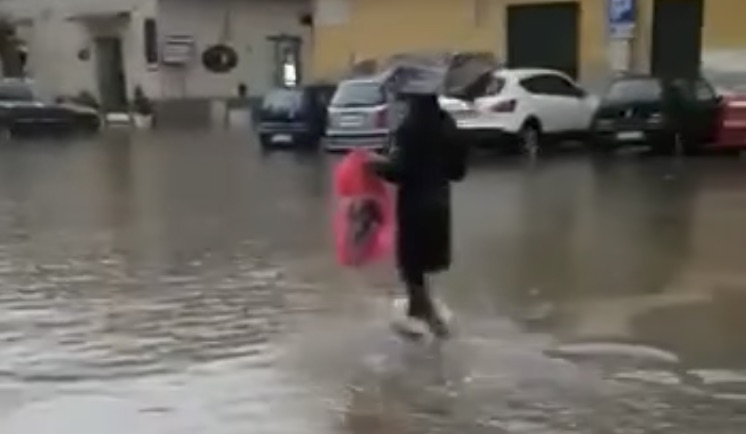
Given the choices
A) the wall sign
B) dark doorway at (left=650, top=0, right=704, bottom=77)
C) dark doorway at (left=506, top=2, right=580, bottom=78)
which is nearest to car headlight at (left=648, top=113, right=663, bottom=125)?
dark doorway at (left=650, top=0, right=704, bottom=77)

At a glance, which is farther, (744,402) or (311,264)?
(311,264)

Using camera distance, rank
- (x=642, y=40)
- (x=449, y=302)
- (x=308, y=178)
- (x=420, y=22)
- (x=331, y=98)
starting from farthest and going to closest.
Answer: (x=420, y=22) < (x=642, y=40) < (x=331, y=98) < (x=308, y=178) < (x=449, y=302)

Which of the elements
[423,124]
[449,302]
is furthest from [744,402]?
Answer: [449,302]

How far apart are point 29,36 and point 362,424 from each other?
52867 millimetres

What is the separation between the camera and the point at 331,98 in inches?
1262

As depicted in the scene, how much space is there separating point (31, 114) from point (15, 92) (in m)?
0.87

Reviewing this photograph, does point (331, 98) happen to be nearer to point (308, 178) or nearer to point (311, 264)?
point (308, 178)

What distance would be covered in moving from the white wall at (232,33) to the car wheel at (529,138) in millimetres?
23369

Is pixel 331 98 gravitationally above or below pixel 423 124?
below

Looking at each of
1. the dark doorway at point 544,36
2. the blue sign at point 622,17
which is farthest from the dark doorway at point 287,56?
the blue sign at point 622,17

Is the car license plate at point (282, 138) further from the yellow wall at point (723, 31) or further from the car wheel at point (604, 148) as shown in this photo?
the yellow wall at point (723, 31)

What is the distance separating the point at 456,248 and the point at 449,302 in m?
3.15

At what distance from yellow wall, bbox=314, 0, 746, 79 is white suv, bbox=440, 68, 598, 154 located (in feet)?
18.0

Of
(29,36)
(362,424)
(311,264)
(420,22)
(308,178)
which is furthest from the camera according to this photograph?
(29,36)
